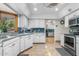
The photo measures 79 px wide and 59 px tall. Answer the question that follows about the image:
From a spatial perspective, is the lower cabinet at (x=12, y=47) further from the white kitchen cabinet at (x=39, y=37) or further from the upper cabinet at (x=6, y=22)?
the white kitchen cabinet at (x=39, y=37)

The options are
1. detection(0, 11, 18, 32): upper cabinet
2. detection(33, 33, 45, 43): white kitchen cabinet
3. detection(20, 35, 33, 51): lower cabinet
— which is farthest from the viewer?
detection(33, 33, 45, 43): white kitchen cabinet

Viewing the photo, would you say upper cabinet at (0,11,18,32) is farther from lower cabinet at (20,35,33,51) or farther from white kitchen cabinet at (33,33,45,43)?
white kitchen cabinet at (33,33,45,43)

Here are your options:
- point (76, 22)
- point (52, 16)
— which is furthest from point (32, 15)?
point (76, 22)

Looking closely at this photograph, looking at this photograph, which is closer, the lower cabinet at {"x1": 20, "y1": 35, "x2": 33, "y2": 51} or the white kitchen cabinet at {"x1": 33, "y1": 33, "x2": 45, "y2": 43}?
the lower cabinet at {"x1": 20, "y1": 35, "x2": 33, "y2": 51}

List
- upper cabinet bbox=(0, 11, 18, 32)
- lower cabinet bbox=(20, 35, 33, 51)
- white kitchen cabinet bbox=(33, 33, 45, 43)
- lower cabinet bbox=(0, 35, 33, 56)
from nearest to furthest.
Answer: lower cabinet bbox=(0, 35, 33, 56) < upper cabinet bbox=(0, 11, 18, 32) < lower cabinet bbox=(20, 35, 33, 51) < white kitchen cabinet bbox=(33, 33, 45, 43)

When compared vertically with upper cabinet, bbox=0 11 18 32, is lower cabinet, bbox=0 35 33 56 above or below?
below

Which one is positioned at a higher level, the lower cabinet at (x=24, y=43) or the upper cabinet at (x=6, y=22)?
the upper cabinet at (x=6, y=22)

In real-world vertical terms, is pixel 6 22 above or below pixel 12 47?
above

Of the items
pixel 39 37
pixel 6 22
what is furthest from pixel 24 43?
pixel 39 37

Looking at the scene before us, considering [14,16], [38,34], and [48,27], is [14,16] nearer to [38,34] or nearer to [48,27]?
[38,34]

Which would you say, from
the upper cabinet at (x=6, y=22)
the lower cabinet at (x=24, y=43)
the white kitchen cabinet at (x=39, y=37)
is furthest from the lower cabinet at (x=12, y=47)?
the white kitchen cabinet at (x=39, y=37)

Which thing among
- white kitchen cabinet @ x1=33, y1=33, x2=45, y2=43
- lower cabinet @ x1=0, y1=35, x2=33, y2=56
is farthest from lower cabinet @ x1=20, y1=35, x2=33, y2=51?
white kitchen cabinet @ x1=33, y1=33, x2=45, y2=43

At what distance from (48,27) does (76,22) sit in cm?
810

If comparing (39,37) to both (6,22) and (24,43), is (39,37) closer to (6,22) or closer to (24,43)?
(24,43)
